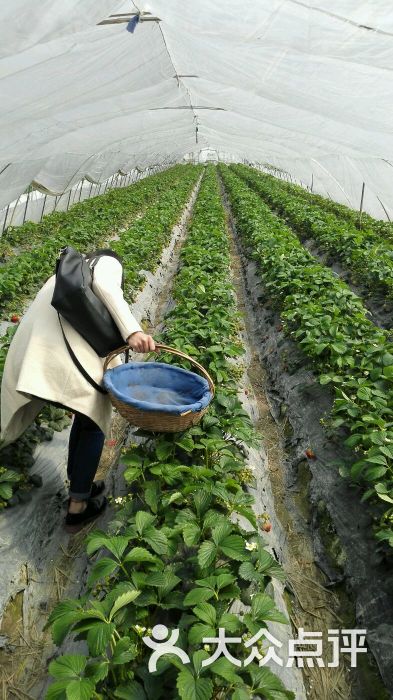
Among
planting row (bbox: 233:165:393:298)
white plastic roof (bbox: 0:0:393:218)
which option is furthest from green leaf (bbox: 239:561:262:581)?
planting row (bbox: 233:165:393:298)

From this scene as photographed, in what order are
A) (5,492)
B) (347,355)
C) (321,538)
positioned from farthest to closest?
(347,355), (321,538), (5,492)

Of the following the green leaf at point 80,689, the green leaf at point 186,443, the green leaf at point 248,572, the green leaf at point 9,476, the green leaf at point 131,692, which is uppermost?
the green leaf at point 80,689

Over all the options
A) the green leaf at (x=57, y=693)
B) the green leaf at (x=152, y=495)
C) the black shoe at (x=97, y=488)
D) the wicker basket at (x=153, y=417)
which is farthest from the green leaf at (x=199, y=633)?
the black shoe at (x=97, y=488)

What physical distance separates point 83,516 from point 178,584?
967mm

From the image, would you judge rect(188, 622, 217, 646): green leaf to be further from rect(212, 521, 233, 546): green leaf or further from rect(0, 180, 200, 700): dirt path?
rect(0, 180, 200, 700): dirt path

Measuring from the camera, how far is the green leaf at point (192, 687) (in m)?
1.33

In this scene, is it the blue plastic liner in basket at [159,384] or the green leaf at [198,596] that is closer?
the green leaf at [198,596]

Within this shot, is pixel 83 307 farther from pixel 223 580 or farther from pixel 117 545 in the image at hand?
pixel 223 580

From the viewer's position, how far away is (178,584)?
1.94 m

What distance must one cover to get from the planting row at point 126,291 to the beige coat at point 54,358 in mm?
547

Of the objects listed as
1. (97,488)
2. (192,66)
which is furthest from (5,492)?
(192,66)

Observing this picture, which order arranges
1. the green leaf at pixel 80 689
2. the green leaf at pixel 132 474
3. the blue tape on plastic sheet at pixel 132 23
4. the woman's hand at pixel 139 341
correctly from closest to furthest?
the green leaf at pixel 80 689 → the woman's hand at pixel 139 341 → the green leaf at pixel 132 474 → the blue tape on plastic sheet at pixel 132 23

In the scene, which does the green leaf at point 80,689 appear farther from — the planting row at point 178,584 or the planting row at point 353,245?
the planting row at point 353,245

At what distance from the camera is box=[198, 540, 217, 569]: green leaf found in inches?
69.2
